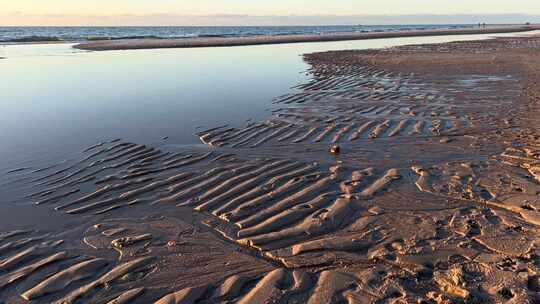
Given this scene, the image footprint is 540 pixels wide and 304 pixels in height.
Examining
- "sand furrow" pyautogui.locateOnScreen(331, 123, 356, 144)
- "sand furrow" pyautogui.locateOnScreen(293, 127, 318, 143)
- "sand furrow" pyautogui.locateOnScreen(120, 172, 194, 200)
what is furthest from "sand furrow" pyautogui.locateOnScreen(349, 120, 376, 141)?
"sand furrow" pyautogui.locateOnScreen(120, 172, 194, 200)

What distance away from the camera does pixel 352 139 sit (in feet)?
30.3

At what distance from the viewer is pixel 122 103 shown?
13883mm

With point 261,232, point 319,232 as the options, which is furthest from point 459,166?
point 261,232

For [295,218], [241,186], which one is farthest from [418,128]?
[295,218]

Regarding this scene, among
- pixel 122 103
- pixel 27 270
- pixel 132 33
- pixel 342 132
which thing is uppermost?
pixel 132 33

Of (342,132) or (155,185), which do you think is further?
(342,132)

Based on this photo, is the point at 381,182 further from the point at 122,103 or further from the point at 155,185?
the point at 122,103

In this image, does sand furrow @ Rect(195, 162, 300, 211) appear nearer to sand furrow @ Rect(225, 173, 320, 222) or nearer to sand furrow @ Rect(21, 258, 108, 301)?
sand furrow @ Rect(225, 173, 320, 222)

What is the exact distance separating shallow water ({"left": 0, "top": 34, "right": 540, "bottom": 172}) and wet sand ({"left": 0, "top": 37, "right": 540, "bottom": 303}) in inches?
41.7

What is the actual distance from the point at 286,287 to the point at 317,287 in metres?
0.28

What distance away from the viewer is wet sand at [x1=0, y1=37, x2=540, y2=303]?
4156mm

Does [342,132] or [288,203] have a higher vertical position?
[342,132]

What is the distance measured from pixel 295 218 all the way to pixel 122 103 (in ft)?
32.6

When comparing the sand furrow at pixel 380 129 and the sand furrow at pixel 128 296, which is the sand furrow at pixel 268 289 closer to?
the sand furrow at pixel 128 296
